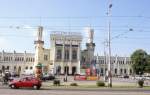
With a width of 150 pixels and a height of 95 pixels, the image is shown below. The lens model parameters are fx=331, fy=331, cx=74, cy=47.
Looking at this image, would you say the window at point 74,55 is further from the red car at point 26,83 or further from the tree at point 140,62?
the red car at point 26,83

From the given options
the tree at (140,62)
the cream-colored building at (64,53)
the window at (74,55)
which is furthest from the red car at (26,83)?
the window at (74,55)

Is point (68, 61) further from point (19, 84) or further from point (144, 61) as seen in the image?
point (19, 84)

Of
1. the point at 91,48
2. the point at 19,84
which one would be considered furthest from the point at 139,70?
the point at 19,84

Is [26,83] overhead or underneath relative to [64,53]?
underneath

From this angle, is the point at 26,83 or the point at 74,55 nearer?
the point at 26,83

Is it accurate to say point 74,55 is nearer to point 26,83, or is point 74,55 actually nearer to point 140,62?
point 140,62

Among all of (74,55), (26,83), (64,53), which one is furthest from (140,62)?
(26,83)

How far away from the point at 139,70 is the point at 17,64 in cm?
6431

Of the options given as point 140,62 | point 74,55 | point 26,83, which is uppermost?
point 74,55

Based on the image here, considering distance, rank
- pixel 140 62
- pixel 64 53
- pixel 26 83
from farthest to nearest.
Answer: pixel 64 53 → pixel 140 62 → pixel 26 83

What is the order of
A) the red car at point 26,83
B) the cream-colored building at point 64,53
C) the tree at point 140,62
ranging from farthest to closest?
the cream-colored building at point 64,53 → the tree at point 140,62 → the red car at point 26,83

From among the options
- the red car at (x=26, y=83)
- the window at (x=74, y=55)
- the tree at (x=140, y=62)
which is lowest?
A: the red car at (x=26, y=83)

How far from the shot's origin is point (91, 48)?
138 meters

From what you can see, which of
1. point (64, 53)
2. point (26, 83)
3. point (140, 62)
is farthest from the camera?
point (64, 53)
